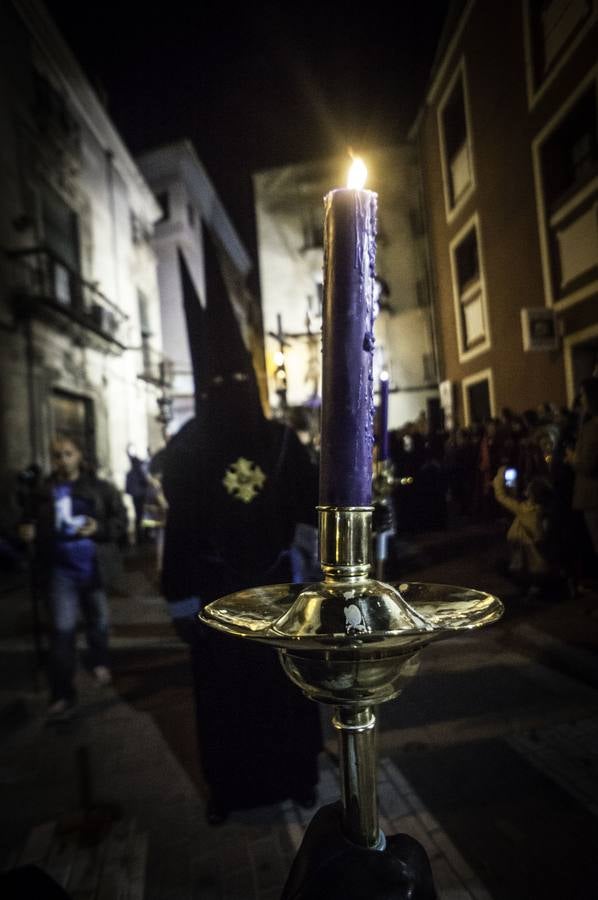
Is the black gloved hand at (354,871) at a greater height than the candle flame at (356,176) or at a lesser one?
lesser

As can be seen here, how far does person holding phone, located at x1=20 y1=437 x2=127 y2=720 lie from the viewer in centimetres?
277

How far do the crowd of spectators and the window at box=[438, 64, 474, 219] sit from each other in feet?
1.56

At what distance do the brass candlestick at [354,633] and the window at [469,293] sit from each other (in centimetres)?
58

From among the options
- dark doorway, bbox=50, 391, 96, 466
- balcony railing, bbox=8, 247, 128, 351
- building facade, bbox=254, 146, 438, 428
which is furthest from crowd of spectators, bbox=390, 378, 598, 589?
dark doorway, bbox=50, 391, 96, 466

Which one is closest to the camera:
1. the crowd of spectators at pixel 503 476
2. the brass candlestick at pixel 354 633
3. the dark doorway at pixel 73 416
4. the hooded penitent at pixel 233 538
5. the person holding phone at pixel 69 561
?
the brass candlestick at pixel 354 633

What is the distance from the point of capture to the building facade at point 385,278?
1063 mm

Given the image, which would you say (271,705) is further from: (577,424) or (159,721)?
(577,424)

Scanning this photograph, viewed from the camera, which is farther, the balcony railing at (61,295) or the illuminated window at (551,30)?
the balcony railing at (61,295)

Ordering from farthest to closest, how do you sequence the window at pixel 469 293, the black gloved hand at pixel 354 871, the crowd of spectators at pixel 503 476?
the window at pixel 469 293, the crowd of spectators at pixel 503 476, the black gloved hand at pixel 354 871

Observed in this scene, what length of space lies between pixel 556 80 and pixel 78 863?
242cm

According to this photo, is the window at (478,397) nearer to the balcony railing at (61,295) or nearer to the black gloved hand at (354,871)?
the black gloved hand at (354,871)

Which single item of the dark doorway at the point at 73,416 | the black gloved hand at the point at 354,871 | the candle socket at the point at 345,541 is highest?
the dark doorway at the point at 73,416

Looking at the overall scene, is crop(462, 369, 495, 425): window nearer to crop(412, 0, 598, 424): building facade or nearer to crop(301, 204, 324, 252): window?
crop(412, 0, 598, 424): building facade

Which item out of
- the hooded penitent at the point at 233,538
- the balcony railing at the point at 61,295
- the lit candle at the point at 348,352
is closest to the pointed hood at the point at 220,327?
the hooded penitent at the point at 233,538
